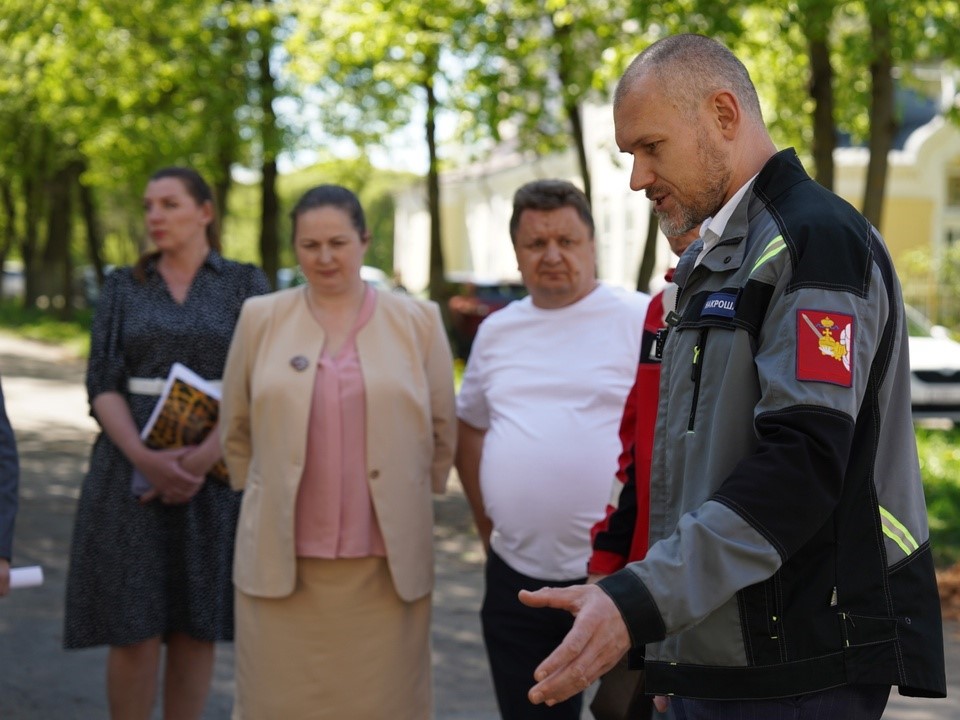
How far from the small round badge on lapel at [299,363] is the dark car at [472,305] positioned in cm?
1893

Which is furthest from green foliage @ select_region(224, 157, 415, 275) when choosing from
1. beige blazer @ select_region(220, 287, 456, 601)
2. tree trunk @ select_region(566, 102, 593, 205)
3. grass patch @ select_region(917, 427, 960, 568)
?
beige blazer @ select_region(220, 287, 456, 601)

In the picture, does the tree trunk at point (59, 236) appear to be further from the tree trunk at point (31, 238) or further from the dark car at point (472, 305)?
the dark car at point (472, 305)

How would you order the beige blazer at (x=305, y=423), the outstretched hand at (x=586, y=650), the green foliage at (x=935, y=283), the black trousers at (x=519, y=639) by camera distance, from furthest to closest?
the green foliage at (x=935, y=283) → the beige blazer at (x=305, y=423) → the black trousers at (x=519, y=639) → the outstretched hand at (x=586, y=650)

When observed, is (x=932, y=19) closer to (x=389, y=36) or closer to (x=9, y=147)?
(x=389, y=36)

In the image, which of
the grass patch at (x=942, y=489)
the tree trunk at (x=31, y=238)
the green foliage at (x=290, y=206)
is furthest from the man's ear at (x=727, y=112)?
the tree trunk at (x=31, y=238)

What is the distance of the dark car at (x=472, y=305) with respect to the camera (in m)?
23.9

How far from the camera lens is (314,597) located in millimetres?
4520

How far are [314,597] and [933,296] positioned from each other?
24.6 m

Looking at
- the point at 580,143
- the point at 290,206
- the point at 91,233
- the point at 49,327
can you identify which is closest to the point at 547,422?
the point at 580,143

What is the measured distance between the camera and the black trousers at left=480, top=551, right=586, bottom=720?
4254mm

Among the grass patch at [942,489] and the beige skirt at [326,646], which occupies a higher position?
the beige skirt at [326,646]

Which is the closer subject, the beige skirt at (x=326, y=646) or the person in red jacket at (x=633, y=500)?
the person in red jacket at (x=633, y=500)

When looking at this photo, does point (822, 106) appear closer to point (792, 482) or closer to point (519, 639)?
point (519, 639)

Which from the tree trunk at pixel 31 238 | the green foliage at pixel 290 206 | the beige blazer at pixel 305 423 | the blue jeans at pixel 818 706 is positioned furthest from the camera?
the green foliage at pixel 290 206
